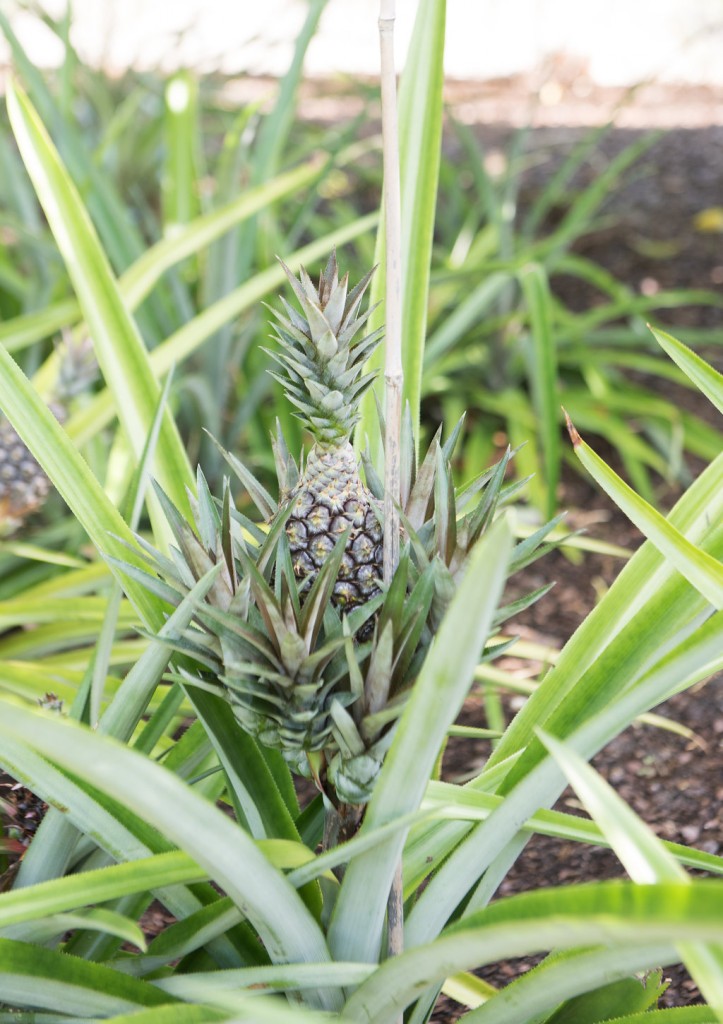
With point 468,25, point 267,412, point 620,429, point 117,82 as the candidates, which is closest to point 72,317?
point 267,412

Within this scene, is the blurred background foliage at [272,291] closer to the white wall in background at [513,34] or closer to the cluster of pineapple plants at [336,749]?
the cluster of pineapple plants at [336,749]

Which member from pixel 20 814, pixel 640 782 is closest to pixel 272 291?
pixel 640 782

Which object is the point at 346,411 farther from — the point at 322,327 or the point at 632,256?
the point at 632,256

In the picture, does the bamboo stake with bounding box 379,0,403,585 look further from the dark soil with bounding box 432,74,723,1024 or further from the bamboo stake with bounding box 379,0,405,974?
the dark soil with bounding box 432,74,723,1024

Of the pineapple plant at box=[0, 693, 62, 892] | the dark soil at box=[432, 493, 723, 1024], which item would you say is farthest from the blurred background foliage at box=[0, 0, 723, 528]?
the pineapple plant at box=[0, 693, 62, 892]

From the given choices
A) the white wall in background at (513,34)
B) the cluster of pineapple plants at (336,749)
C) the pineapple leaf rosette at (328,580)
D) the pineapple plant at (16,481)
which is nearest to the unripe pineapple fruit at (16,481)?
the pineapple plant at (16,481)

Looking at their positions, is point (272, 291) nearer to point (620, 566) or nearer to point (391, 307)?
point (620, 566)
